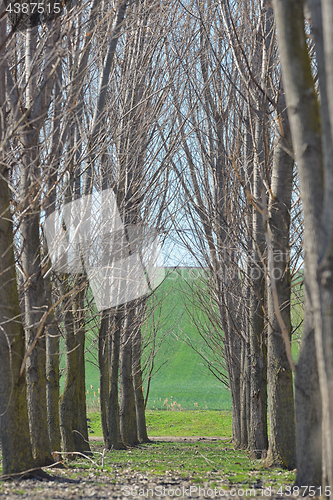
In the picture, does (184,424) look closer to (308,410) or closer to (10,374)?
(10,374)

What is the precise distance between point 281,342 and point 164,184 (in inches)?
200

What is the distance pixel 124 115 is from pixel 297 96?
4.90m

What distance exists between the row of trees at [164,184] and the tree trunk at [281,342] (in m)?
0.02

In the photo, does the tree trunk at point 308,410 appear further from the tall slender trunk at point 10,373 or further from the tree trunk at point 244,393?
the tree trunk at point 244,393

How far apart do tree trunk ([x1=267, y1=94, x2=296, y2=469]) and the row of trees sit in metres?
0.02

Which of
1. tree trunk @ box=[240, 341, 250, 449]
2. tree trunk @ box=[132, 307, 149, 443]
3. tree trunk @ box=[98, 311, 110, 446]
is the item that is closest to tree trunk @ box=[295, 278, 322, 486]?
tree trunk @ box=[240, 341, 250, 449]

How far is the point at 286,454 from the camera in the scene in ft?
15.5

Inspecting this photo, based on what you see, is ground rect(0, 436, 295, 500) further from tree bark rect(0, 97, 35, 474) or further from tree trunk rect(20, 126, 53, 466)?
tree trunk rect(20, 126, 53, 466)

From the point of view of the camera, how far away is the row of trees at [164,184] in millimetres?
2430

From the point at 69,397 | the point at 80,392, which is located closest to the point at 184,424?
the point at 80,392

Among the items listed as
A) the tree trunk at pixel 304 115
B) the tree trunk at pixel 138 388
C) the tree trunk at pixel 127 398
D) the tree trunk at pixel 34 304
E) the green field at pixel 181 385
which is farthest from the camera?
the green field at pixel 181 385

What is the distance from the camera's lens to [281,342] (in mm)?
4754

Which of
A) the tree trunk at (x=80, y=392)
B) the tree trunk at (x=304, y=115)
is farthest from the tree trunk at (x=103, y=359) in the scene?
the tree trunk at (x=304, y=115)

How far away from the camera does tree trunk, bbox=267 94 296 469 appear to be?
4754mm
